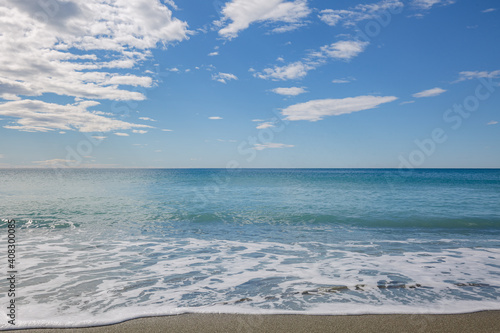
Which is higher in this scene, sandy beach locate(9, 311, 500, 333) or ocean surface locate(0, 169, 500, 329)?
sandy beach locate(9, 311, 500, 333)

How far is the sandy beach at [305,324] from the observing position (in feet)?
14.6

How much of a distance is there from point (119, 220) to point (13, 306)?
10.4 metres

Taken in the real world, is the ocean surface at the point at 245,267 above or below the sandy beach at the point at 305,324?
below

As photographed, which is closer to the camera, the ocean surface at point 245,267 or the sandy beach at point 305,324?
the sandy beach at point 305,324

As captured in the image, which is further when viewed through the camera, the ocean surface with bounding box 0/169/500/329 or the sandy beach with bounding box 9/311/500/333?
the ocean surface with bounding box 0/169/500/329

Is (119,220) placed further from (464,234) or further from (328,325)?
(464,234)

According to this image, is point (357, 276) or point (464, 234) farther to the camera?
point (464, 234)

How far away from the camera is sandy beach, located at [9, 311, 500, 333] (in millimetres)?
4465

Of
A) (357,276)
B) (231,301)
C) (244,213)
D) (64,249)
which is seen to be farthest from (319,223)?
(64,249)

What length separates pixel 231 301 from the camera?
18.0 ft

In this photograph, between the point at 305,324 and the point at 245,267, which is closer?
the point at 305,324

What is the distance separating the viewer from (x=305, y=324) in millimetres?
4613

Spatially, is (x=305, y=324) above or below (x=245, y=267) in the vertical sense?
above

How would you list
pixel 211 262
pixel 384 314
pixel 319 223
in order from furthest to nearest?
1. pixel 319 223
2. pixel 211 262
3. pixel 384 314
